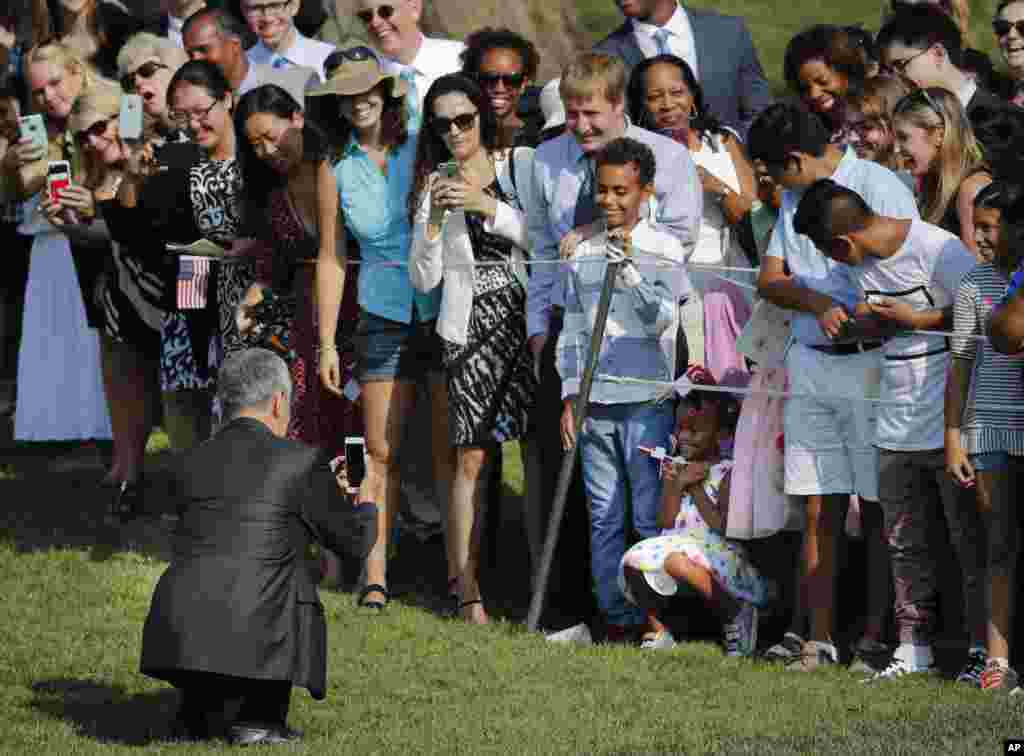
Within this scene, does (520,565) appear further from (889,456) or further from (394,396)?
(889,456)

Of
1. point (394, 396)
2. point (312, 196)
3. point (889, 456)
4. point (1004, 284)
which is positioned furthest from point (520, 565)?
point (1004, 284)

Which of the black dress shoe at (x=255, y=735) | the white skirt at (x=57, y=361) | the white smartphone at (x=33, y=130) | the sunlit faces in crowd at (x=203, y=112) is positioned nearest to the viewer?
the black dress shoe at (x=255, y=735)

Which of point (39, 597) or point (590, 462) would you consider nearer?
point (590, 462)

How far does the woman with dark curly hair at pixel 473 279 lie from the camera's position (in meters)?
Result: 9.74

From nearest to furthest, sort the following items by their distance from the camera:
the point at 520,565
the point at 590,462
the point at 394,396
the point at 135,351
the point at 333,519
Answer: the point at 333,519, the point at 590,462, the point at 394,396, the point at 520,565, the point at 135,351

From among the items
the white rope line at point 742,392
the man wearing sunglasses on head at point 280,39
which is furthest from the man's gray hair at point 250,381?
the man wearing sunglasses on head at point 280,39

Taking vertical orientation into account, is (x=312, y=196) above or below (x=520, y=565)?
above

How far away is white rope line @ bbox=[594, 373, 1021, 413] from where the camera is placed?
Result: 8.59 m

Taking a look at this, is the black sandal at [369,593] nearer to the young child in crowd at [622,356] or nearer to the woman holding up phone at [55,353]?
the young child in crowd at [622,356]

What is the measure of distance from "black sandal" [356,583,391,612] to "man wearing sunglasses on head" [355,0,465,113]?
8.12 ft

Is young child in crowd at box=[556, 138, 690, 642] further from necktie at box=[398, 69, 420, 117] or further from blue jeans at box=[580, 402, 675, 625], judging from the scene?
necktie at box=[398, 69, 420, 117]

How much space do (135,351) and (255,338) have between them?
5.20ft

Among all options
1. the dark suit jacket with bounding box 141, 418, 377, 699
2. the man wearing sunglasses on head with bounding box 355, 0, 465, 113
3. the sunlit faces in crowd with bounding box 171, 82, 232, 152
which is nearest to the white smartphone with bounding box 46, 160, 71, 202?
the sunlit faces in crowd with bounding box 171, 82, 232, 152

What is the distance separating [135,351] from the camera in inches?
467
